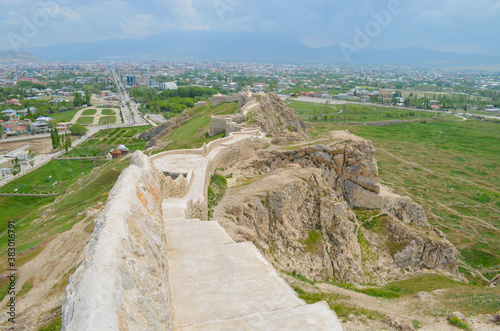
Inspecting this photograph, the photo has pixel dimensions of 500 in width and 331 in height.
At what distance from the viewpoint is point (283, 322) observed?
5660 millimetres

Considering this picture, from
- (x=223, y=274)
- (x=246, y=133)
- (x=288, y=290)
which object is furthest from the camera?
(x=246, y=133)

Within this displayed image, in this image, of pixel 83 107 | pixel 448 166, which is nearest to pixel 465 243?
pixel 448 166

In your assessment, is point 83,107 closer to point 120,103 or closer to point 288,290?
point 120,103

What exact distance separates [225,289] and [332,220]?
15.2 metres

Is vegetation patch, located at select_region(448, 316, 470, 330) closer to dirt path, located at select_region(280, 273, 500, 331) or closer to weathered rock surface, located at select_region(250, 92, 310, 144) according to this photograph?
dirt path, located at select_region(280, 273, 500, 331)

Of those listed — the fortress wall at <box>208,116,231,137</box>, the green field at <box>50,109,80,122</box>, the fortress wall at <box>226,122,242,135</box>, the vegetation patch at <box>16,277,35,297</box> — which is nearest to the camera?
the vegetation patch at <box>16,277,35,297</box>

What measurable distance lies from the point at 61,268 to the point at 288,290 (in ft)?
41.6

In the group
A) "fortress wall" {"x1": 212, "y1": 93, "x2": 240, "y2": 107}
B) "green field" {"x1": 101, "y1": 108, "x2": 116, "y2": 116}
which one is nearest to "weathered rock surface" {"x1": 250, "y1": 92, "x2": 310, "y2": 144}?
"fortress wall" {"x1": 212, "y1": 93, "x2": 240, "y2": 107}

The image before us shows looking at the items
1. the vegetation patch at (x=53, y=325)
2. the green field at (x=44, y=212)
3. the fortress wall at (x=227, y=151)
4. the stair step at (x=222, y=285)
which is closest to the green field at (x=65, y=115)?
the green field at (x=44, y=212)

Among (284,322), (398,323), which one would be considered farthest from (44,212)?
(284,322)

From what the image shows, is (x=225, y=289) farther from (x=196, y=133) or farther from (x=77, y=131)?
(x=77, y=131)

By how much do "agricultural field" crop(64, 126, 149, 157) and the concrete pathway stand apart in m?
50.4

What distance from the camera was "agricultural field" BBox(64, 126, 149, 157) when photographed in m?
58.7

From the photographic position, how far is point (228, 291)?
285 inches
